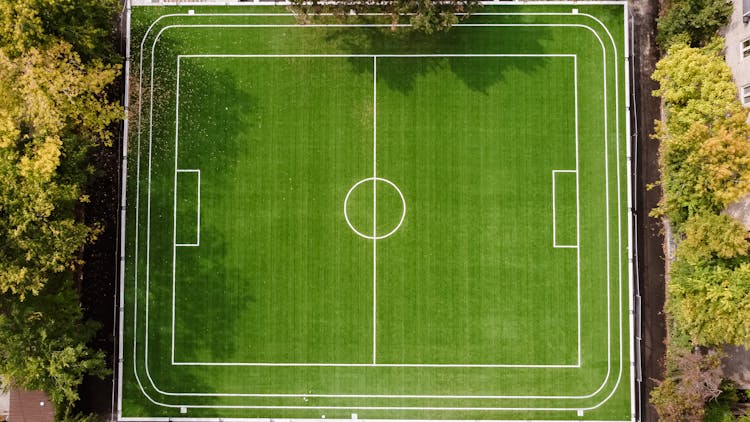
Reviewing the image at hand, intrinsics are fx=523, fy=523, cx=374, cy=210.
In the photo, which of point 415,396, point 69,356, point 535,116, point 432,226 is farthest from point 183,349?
point 535,116

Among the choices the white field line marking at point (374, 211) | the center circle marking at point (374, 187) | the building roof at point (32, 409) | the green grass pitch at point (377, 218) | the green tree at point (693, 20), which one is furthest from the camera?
the center circle marking at point (374, 187)

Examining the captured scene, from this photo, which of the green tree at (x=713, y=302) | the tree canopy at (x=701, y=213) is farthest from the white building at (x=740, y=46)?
the green tree at (x=713, y=302)

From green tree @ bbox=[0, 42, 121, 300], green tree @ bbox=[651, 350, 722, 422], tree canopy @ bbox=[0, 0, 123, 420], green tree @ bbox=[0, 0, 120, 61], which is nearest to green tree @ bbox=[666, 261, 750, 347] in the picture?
green tree @ bbox=[651, 350, 722, 422]

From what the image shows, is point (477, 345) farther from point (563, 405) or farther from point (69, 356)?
point (69, 356)

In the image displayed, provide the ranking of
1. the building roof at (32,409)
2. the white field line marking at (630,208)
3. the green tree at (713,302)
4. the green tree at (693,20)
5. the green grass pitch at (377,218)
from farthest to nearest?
the green grass pitch at (377,218)
the white field line marking at (630,208)
the building roof at (32,409)
the green tree at (693,20)
the green tree at (713,302)

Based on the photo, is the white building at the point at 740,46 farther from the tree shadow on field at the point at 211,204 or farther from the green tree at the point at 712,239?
the tree shadow on field at the point at 211,204

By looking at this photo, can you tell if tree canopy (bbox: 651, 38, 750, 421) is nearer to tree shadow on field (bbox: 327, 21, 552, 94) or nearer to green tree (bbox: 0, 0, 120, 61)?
tree shadow on field (bbox: 327, 21, 552, 94)
